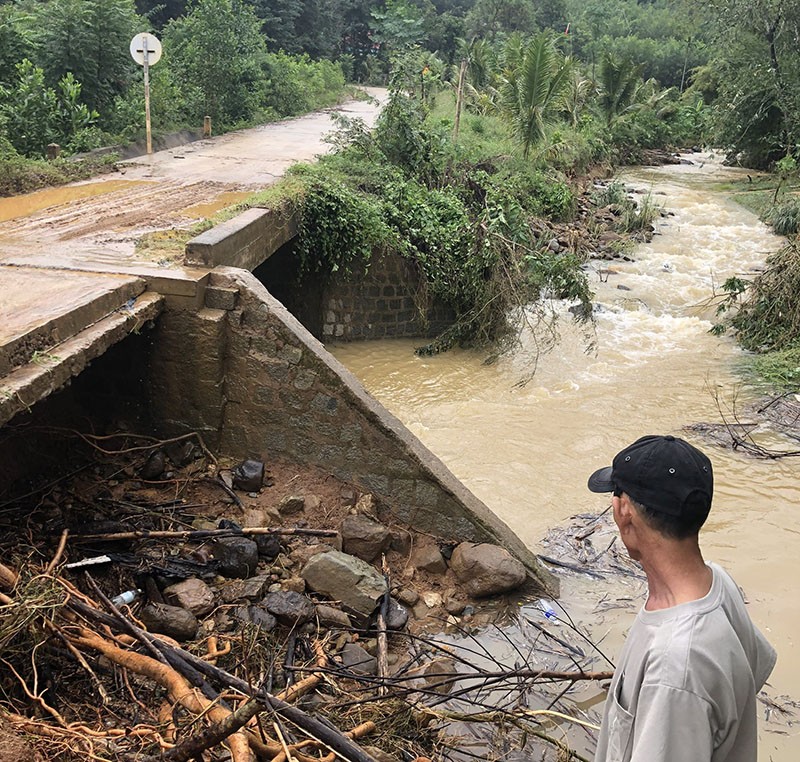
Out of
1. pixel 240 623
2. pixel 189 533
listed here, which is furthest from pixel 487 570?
pixel 189 533

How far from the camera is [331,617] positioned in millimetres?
4695

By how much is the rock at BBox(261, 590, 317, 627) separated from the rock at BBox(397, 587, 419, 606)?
697 millimetres

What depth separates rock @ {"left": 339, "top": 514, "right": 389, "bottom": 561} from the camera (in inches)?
207

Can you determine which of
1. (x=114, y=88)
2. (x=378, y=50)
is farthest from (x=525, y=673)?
(x=378, y=50)

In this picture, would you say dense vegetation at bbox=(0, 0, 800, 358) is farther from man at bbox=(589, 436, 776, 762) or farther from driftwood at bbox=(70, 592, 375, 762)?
man at bbox=(589, 436, 776, 762)

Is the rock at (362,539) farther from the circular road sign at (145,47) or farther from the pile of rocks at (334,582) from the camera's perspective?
the circular road sign at (145,47)

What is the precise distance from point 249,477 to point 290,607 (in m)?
1.33

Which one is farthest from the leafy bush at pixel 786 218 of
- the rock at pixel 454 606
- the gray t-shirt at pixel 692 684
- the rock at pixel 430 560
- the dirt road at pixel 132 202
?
the gray t-shirt at pixel 692 684

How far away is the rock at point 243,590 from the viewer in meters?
4.63

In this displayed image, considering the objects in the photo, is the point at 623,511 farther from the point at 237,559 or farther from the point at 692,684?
the point at 237,559

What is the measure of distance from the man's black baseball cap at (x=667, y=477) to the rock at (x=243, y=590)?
3.12 m

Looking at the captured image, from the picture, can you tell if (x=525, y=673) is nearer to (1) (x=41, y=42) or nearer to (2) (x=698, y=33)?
(1) (x=41, y=42)

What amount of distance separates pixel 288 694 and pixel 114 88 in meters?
14.3

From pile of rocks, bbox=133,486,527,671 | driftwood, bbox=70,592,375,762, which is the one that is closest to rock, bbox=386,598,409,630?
pile of rocks, bbox=133,486,527,671
